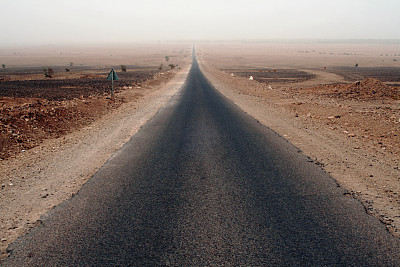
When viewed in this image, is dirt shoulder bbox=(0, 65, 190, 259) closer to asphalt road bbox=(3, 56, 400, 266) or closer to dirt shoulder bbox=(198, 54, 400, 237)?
asphalt road bbox=(3, 56, 400, 266)

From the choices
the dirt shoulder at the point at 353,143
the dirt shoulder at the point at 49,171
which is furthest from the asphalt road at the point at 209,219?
the dirt shoulder at the point at 353,143

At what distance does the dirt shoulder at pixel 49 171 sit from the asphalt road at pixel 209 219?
0.29 m

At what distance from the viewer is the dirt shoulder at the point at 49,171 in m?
4.66

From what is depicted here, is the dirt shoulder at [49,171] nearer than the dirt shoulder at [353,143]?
Yes

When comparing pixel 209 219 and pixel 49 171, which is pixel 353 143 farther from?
pixel 49 171

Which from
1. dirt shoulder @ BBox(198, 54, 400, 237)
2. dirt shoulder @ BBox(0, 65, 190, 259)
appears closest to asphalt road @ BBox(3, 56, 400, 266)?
dirt shoulder @ BBox(0, 65, 190, 259)

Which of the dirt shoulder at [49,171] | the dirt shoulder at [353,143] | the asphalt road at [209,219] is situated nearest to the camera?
the asphalt road at [209,219]

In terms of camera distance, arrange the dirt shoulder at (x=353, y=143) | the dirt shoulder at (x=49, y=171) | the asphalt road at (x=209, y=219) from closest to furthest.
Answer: the asphalt road at (x=209, y=219), the dirt shoulder at (x=49, y=171), the dirt shoulder at (x=353, y=143)

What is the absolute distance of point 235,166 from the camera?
6871 millimetres

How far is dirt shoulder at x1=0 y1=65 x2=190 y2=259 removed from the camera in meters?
4.66

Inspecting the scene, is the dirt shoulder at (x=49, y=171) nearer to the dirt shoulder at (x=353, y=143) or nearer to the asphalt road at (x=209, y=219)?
the asphalt road at (x=209, y=219)

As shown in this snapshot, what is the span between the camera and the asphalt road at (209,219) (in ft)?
11.9

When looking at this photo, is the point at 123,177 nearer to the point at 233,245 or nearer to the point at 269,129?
the point at 233,245

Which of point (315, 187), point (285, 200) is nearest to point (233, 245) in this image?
point (285, 200)
